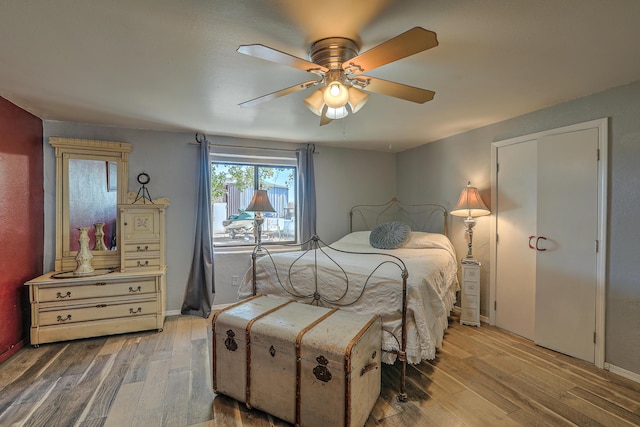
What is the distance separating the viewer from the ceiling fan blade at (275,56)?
1.34 m

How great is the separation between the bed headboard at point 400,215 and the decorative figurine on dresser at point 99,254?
2.90 m

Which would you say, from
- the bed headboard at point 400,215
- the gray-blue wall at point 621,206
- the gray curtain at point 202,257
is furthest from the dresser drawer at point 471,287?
the gray curtain at point 202,257

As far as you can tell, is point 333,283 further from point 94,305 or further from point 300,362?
point 94,305

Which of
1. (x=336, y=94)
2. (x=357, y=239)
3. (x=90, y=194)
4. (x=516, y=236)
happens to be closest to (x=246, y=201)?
(x=357, y=239)

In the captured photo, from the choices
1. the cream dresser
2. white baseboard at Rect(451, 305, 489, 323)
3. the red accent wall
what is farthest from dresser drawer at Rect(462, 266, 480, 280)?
the red accent wall

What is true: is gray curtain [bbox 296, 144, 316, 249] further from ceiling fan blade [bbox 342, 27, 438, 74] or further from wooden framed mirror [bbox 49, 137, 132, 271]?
ceiling fan blade [bbox 342, 27, 438, 74]

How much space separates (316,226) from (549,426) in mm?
3292

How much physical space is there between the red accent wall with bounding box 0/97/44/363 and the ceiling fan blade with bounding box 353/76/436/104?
324 centimetres

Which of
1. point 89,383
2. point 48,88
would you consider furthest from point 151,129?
point 89,383

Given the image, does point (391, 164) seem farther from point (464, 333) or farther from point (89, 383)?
point (89, 383)

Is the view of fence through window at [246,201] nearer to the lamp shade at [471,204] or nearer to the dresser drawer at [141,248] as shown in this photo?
the dresser drawer at [141,248]

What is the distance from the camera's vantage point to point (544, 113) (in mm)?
2928

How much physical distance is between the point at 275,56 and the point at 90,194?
3253 millimetres

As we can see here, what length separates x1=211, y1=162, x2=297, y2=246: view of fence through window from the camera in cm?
424
